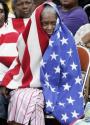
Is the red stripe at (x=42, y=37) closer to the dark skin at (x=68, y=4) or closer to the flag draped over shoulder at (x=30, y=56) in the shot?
the flag draped over shoulder at (x=30, y=56)

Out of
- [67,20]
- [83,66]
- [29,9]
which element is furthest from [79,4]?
[83,66]

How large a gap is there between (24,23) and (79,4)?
4.87 feet

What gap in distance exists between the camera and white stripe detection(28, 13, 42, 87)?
549cm

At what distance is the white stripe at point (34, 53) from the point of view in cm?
549

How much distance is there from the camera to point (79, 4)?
24.6 ft

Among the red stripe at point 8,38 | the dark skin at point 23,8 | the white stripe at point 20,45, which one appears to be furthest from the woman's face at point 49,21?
the dark skin at point 23,8

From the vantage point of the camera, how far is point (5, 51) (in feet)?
19.4

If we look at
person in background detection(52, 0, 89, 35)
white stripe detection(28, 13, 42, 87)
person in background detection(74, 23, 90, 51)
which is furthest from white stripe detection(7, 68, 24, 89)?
person in background detection(52, 0, 89, 35)

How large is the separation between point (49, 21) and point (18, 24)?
32.6 inches

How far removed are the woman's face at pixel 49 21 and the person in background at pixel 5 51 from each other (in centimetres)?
58

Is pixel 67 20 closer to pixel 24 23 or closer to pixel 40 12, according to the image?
pixel 24 23

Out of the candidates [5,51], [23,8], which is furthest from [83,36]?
[5,51]

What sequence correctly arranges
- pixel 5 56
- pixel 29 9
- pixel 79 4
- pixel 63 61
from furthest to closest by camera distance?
pixel 79 4 < pixel 29 9 < pixel 5 56 < pixel 63 61

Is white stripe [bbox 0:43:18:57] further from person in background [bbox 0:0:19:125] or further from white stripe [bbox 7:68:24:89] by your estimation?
white stripe [bbox 7:68:24:89]
